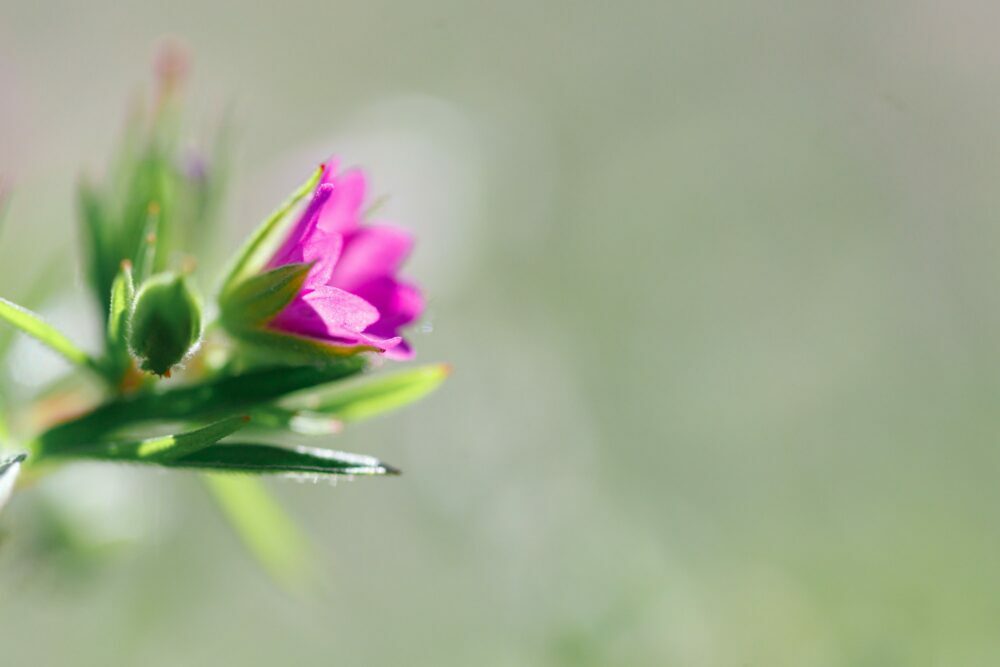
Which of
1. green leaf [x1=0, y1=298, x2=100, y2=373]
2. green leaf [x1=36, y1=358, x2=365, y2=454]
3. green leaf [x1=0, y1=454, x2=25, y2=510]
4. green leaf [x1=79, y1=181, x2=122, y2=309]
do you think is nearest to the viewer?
green leaf [x1=0, y1=454, x2=25, y2=510]

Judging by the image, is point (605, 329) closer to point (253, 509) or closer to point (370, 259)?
point (253, 509)

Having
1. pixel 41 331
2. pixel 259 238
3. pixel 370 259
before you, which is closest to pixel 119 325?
pixel 41 331

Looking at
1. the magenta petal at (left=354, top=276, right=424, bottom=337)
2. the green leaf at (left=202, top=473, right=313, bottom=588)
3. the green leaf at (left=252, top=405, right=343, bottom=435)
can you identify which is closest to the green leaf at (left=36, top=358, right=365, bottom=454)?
the green leaf at (left=252, top=405, right=343, bottom=435)

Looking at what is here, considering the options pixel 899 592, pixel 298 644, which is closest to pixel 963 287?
pixel 899 592

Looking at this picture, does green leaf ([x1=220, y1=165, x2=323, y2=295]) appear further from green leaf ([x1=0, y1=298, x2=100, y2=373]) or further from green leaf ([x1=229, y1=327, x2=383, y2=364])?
green leaf ([x1=0, y1=298, x2=100, y2=373])

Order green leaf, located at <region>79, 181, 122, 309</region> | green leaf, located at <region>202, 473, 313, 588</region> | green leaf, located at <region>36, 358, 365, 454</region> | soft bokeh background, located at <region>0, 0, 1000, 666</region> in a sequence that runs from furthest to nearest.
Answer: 1. soft bokeh background, located at <region>0, 0, 1000, 666</region>
2. green leaf, located at <region>202, 473, 313, 588</region>
3. green leaf, located at <region>79, 181, 122, 309</region>
4. green leaf, located at <region>36, 358, 365, 454</region>

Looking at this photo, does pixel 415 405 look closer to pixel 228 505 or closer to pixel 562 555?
pixel 562 555

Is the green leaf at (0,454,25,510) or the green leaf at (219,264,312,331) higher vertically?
the green leaf at (219,264,312,331)
